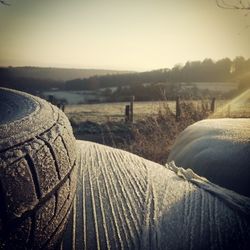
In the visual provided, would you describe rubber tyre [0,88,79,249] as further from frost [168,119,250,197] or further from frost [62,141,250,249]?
frost [168,119,250,197]

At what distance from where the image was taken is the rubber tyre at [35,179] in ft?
3.11

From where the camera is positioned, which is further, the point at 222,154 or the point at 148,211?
the point at 222,154

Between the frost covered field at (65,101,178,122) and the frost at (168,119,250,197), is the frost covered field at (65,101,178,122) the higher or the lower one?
the lower one

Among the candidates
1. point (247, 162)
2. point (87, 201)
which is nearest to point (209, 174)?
point (247, 162)

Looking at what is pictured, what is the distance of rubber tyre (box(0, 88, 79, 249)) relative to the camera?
0.95 metres

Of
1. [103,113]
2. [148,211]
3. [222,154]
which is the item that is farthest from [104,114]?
[148,211]

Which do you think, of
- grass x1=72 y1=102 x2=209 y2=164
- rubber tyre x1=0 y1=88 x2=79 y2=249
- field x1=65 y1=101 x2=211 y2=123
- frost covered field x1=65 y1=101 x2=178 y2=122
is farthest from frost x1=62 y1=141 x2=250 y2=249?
frost covered field x1=65 y1=101 x2=178 y2=122

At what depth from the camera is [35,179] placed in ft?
3.31

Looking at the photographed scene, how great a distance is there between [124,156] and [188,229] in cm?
64

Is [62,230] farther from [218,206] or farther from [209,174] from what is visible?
[209,174]

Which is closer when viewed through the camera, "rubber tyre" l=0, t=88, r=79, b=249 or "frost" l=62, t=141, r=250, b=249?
"rubber tyre" l=0, t=88, r=79, b=249

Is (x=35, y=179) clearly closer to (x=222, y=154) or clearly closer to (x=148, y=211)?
(x=148, y=211)

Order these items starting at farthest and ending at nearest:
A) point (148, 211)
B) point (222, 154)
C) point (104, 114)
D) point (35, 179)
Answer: point (104, 114) → point (222, 154) → point (148, 211) → point (35, 179)

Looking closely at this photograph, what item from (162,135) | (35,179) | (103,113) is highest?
(35,179)
